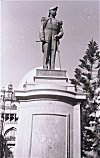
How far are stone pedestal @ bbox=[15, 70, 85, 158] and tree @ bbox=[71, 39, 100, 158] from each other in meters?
10.7

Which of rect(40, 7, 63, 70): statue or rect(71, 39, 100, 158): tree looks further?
rect(71, 39, 100, 158): tree

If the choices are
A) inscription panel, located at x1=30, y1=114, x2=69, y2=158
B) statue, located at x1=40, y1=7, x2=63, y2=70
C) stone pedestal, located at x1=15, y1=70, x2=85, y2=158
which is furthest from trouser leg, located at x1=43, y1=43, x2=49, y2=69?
inscription panel, located at x1=30, y1=114, x2=69, y2=158

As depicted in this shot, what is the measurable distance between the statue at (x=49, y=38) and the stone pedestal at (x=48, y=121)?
0.96 m

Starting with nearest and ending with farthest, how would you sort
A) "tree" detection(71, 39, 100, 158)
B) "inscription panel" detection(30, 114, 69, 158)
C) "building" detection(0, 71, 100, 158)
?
"inscription panel" detection(30, 114, 69, 158), "tree" detection(71, 39, 100, 158), "building" detection(0, 71, 100, 158)

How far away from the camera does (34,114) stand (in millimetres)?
7758

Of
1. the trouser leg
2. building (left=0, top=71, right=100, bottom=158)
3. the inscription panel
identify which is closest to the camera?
the inscription panel

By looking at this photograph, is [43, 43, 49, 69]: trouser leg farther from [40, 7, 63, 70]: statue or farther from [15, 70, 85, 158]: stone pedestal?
[15, 70, 85, 158]: stone pedestal

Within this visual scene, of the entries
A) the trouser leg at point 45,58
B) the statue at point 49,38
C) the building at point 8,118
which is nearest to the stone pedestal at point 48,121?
the trouser leg at point 45,58

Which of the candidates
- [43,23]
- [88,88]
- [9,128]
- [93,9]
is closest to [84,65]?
[88,88]

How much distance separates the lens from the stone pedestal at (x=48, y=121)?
7449 mm

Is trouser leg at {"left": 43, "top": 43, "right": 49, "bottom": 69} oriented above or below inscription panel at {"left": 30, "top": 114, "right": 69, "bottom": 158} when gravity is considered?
above

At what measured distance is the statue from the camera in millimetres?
8828

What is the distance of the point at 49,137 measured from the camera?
24.6 feet

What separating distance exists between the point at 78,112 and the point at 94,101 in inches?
568
